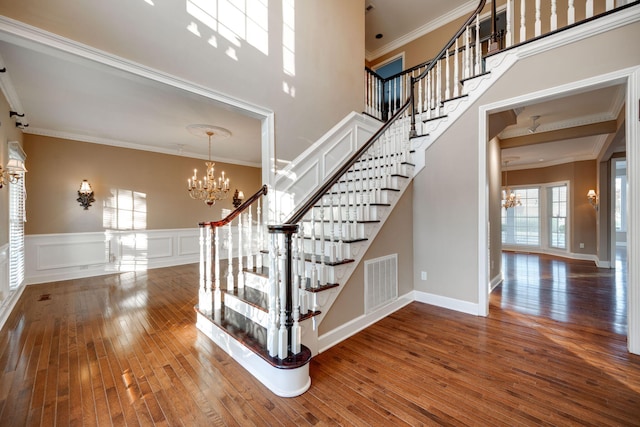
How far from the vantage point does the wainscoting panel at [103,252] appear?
4793 millimetres

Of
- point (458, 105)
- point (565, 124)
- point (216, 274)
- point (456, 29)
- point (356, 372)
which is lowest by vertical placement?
point (356, 372)

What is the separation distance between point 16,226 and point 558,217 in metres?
12.6

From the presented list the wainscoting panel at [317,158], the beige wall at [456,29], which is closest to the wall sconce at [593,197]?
the beige wall at [456,29]

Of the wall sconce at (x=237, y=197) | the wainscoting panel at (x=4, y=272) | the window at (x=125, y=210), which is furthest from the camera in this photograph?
the wall sconce at (x=237, y=197)

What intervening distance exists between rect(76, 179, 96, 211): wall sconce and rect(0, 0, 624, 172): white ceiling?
94 centimetres

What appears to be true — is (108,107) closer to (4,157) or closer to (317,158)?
(4,157)

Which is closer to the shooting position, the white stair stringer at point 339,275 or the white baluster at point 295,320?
the white baluster at point 295,320

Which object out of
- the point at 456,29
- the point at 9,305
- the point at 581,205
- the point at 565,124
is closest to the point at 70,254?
the point at 9,305

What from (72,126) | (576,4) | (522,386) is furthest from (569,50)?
(72,126)

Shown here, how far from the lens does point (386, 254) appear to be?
10.4 ft

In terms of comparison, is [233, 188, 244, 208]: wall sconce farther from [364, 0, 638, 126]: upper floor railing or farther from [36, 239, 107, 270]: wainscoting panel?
[364, 0, 638, 126]: upper floor railing

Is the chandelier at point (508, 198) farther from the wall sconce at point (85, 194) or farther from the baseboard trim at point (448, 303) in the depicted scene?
the wall sconce at point (85, 194)

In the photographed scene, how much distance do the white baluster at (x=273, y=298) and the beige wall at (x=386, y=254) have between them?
0.58 metres

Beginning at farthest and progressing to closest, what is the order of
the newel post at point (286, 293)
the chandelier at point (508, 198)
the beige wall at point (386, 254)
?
the chandelier at point (508, 198) < the beige wall at point (386, 254) < the newel post at point (286, 293)
